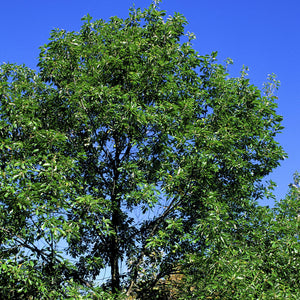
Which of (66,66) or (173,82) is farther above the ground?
(66,66)

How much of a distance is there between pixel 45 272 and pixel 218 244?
5.37 m

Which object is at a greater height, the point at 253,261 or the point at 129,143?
the point at 129,143

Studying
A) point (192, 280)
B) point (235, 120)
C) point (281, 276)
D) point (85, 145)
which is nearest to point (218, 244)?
point (192, 280)

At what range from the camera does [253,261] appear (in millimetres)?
11500

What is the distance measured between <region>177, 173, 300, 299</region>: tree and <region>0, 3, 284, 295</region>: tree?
755mm

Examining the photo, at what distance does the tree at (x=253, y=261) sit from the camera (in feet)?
35.6

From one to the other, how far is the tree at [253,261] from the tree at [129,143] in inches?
29.7

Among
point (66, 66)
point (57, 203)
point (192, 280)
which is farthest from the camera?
point (66, 66)

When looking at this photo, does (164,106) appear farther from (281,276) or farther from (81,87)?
(281,276)

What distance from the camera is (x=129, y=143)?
14312 millimetres

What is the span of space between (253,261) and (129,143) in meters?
6.00

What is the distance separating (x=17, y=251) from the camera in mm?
11852

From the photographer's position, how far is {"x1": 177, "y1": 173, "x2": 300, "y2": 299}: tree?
10859 millimetres

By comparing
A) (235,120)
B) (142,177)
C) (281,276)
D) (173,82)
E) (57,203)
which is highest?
(173,82)
